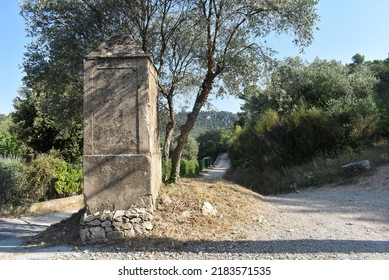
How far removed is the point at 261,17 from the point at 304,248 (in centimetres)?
714

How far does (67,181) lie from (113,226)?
854 centimetres

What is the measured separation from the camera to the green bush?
1159 cm

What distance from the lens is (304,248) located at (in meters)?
5.34

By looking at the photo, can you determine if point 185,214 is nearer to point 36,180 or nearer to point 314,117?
point 36,180

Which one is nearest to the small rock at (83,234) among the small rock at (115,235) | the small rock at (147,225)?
Answer: the small rock at (115,235)

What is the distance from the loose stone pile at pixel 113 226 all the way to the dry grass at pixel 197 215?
0.98ft

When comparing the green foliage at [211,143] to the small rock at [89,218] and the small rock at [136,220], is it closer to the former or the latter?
the small rock at [136,220]

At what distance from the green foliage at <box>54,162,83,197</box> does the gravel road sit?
7289mm

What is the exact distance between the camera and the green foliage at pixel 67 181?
44.7 feet

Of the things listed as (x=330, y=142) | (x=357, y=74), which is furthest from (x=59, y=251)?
(x=357, y=74)

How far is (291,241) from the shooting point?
5719 mm

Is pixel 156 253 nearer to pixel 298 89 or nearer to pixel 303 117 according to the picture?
pixel 303 117

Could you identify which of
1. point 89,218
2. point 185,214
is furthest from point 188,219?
point 89,218

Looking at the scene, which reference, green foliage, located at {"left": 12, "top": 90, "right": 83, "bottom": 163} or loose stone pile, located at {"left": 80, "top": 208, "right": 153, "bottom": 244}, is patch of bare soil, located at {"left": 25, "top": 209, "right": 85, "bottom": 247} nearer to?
loose stone pile, located at {"left": 80, "top": 208, "right": 153, "bottom": 244}
